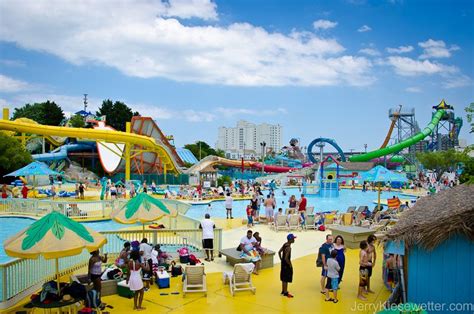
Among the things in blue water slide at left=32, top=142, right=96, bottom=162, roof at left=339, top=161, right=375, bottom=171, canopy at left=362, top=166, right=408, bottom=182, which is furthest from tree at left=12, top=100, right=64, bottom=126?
canopy at left=362, top=166, right=408, bottom=182

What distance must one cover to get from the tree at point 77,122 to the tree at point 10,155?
2689 cm

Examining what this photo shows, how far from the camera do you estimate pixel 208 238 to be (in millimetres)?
11891

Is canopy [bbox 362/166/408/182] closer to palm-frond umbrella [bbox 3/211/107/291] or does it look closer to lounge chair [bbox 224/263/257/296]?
lounge chair [bbox 224/263/257/296]

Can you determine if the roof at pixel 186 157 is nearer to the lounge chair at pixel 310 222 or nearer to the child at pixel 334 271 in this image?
the lounge chair at pixel 310 222

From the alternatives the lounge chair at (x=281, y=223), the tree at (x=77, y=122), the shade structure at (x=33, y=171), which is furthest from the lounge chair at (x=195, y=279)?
the tree at (x=77, y=122)

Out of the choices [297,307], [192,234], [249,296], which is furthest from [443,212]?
[192,234]

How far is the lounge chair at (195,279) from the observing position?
900 cm

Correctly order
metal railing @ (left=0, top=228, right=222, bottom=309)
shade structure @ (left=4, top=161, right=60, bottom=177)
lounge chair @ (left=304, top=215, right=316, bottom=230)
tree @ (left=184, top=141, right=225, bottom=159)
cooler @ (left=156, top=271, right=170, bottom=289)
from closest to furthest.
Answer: metal railing @ (left=0, top=228, right=222, bottom=309)
cooler @ (left=156, top=271, right=170, bottom=289)
lounge chair @ (left=304, top=215, right=316, bottom=230)
shade structure @ (left=4, top=161, right=60, bottom=177)
tree @ (left=184, top=141, right=225, bottom=159)

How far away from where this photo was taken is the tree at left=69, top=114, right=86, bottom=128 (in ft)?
203

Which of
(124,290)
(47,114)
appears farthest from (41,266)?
(47,114)

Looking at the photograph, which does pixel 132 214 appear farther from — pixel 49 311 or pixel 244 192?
pixel 244 192

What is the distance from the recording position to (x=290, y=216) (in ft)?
56.0

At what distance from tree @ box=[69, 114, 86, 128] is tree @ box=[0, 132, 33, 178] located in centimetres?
2689

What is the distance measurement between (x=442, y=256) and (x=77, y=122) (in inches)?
2436
